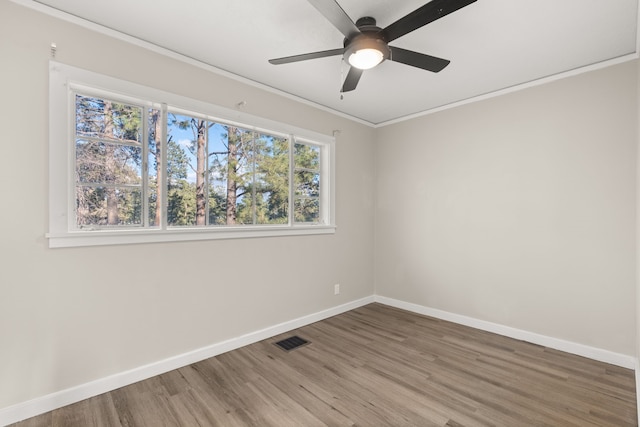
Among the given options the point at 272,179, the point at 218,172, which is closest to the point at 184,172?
the point at 218,172

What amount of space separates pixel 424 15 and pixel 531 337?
10.5 feet

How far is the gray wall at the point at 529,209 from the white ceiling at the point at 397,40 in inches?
16.4

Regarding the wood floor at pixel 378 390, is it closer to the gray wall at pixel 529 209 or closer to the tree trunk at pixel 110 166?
the gray wall at pixel 529 209

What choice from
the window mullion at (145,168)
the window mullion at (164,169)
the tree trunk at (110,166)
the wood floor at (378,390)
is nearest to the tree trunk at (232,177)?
the window mullion at (164,169)

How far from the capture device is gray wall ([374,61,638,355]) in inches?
104

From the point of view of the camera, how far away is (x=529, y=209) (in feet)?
10.1

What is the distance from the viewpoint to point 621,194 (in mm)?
2607

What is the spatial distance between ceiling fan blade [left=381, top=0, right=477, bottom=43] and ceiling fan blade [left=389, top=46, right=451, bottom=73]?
0.48 ft

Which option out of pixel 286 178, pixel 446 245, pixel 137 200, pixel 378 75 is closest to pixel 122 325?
pixel 137 200

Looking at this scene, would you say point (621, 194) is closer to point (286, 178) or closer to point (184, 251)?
point (286, 178)

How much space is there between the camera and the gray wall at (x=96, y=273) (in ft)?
6.23

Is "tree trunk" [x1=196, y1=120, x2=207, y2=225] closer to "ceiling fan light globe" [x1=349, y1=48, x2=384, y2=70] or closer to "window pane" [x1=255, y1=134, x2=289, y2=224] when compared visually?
"window pane" [x1=255, y1=134, x2=289, y2=224]

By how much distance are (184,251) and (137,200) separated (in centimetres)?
57

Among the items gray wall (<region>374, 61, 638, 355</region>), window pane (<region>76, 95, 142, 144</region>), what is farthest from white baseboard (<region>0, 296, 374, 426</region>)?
gray wall (<region>374, 61, 638, 355</region>)
